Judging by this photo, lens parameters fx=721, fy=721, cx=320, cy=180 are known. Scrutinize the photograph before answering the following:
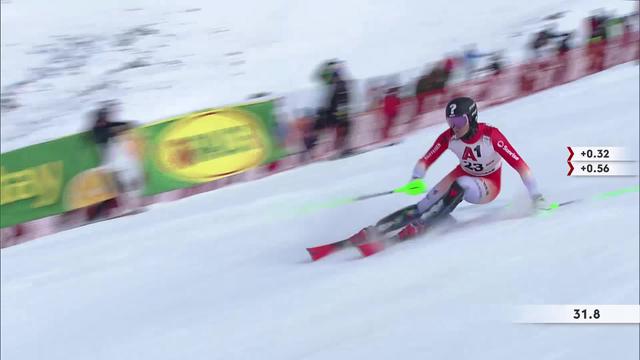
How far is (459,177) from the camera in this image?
411 cm

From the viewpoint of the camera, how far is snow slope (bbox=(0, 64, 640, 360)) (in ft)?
12.7

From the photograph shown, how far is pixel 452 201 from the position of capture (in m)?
4.12

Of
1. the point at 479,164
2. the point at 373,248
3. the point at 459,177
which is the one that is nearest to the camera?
the point at 479,164

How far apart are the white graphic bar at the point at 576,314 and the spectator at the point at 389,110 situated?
6.16 ft

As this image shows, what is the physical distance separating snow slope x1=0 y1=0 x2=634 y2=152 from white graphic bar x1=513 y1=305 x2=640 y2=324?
232 centimetres

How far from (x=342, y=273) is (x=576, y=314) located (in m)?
1.30

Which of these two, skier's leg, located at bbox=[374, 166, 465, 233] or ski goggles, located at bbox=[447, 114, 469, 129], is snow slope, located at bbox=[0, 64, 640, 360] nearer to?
skier's leg, located at bbox=[374, 166, 465, 233]

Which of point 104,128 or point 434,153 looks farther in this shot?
point 104,128

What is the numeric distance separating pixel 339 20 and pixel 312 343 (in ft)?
8.56

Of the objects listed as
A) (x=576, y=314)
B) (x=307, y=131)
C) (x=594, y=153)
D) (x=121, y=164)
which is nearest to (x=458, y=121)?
(x=594, y=153)

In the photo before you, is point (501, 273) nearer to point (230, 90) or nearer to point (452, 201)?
point (452, 201)

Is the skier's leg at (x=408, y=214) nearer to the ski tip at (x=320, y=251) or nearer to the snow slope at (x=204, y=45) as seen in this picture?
the ski tip at (x=320, y=251)

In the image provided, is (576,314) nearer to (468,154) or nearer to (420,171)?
(468,154)

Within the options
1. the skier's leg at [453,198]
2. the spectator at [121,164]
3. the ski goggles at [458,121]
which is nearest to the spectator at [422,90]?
the skier's leg at [453,198]
